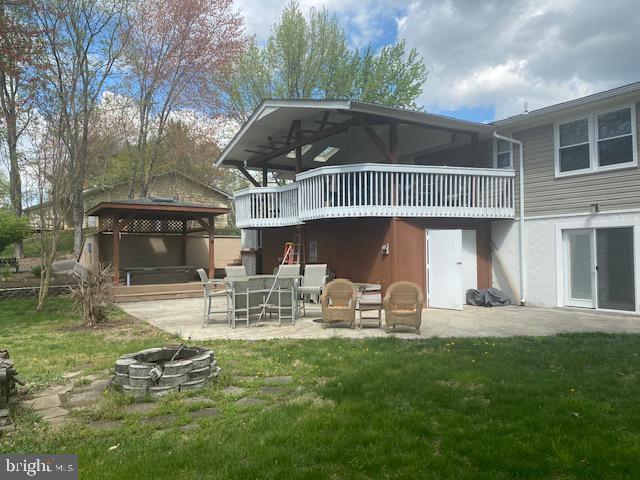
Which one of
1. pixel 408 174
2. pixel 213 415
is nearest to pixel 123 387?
pixel 213 415

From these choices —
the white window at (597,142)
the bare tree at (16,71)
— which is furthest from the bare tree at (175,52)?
the white window at (597,142)

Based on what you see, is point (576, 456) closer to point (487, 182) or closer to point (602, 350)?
point (602, 350)

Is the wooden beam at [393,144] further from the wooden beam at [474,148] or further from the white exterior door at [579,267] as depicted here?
the white exterior door at [579,267]

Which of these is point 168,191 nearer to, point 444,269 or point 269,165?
point 269,165

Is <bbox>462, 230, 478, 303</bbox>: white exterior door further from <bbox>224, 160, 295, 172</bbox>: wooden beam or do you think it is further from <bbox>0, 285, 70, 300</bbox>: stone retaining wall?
<bbox>0, 285, 70, 300</bbox>: stone retaining wall

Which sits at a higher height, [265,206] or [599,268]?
[265,206]

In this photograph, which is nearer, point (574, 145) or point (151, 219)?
point (574, 145)

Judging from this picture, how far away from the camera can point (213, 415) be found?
3.66 meters

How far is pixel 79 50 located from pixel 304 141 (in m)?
9.69

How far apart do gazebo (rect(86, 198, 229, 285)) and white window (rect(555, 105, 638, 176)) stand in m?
9.66

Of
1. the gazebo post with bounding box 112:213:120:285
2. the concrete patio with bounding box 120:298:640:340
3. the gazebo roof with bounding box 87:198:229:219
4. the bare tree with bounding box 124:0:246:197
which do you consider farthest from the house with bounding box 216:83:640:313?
the bare tree with bounding box 124:0:246:197

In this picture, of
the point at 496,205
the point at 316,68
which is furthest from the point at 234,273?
the point at 316,68

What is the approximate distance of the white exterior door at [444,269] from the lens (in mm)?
10086

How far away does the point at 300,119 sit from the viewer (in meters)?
12.4
